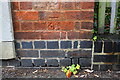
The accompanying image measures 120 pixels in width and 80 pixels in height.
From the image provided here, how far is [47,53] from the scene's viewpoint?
2018 millimetres

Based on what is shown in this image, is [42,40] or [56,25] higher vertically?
[56,25]

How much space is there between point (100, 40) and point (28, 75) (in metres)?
0.98

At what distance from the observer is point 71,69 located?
197cm

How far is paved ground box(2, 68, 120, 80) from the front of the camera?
190cm

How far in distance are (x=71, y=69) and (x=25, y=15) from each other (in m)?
0.87

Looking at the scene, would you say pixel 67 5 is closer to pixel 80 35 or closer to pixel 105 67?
pixel 80 35

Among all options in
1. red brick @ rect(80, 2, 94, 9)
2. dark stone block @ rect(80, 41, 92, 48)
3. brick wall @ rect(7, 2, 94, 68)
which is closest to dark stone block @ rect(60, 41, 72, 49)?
brick wall @ rect(7, 2, 94, 68)

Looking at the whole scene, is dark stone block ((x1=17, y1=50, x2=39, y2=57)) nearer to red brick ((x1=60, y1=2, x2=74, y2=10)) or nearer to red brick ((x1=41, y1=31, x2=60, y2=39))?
red brick ((x1=41, y1=31, x2=60, y2=39))

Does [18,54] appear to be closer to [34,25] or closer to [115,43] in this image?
[34,25]

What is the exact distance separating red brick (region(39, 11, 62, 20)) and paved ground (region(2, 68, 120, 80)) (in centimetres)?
67

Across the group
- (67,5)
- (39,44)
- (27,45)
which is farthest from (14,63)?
(67,5)

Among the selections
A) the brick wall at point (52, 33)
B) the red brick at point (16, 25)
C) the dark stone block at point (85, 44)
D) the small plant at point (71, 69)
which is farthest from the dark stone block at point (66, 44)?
the red brick at point (16, 25)

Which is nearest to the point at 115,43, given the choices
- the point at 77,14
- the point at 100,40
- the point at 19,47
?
the point at 100,40

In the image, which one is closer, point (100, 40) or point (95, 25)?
point (100, 40)
